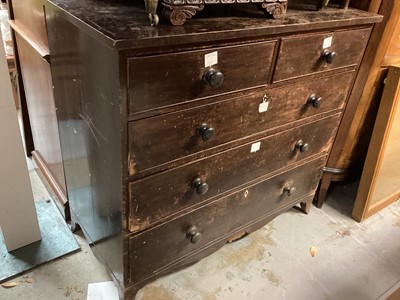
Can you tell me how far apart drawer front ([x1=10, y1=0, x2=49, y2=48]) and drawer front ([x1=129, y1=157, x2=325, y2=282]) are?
0.80 metres

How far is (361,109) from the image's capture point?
68.4 inches

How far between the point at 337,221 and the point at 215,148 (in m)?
1.06

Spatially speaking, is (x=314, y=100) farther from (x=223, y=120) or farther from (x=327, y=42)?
(x=223, y=120)

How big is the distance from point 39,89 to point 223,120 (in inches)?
34.6

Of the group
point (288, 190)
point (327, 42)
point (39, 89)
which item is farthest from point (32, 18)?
point (288, 190)

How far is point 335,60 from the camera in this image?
1.40m

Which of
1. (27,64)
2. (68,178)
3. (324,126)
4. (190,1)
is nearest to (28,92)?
(27,64)

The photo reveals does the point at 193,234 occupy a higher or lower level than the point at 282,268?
A: higher

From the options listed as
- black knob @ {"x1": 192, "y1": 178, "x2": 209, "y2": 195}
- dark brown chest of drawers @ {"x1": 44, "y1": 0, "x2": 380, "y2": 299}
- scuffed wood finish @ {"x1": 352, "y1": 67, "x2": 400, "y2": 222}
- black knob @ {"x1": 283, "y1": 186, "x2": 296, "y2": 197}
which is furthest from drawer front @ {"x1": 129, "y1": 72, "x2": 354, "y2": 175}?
black knob @ {"x1": 283, "y1": 186, "x2": 296, "y2": 197}

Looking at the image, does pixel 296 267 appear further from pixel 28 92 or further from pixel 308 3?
pixel 28 92

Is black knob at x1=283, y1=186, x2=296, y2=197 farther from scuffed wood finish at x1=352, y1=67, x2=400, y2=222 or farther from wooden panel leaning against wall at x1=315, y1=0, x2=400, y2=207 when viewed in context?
scuffed wood finish at x1=352, y1=67, x2=400, y2=222

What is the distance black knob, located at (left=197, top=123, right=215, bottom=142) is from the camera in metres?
1.13

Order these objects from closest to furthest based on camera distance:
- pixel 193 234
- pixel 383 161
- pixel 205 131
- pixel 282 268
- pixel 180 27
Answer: pixel 180 27
pixel 205 131
pixel 193 234
pixel 282 268
pixel 383 161

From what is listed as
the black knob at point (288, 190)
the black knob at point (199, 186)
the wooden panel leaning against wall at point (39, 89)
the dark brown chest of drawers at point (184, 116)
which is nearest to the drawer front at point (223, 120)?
the dark brown chest of drawers at point (184, 116)
